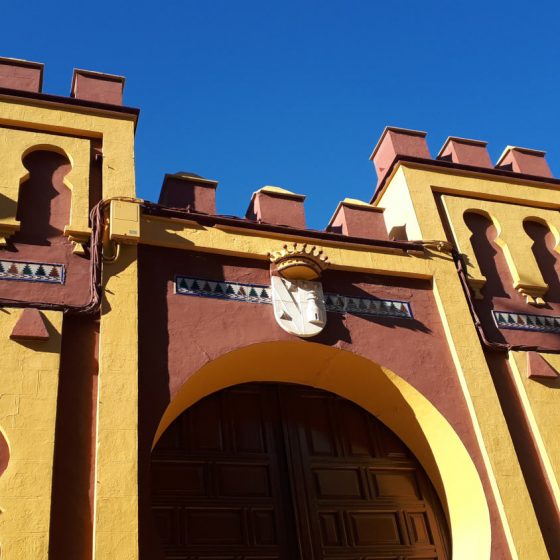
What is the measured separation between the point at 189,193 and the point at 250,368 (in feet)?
5.97

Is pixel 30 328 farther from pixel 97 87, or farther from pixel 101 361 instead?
pixel 97 87

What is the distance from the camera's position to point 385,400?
7.21 metres

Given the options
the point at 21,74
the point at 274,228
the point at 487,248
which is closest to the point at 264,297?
the point at 274,228

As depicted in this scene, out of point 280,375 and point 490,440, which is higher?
point 280,375

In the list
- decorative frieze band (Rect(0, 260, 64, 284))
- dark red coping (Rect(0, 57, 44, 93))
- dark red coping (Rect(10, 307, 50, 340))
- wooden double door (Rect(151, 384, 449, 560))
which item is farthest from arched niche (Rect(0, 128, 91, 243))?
wooden double door (Rect(151, 384, 449, 560))

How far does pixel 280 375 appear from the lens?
717cm

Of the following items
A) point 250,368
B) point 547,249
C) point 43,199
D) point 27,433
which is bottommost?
point 27,433

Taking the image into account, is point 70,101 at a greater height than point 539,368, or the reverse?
point 70,101

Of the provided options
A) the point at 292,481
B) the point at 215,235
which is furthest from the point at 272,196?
the point at 292,481

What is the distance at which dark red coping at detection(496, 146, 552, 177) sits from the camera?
9.45 m

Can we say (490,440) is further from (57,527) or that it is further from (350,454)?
(57,527)

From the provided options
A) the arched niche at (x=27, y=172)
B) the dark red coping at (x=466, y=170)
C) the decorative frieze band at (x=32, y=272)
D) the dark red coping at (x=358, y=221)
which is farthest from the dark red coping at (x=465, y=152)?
the decorative frieze band at (x=32, y=272)

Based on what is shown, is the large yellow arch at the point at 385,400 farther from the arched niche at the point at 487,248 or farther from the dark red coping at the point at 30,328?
the arched niche at the point at 487,248

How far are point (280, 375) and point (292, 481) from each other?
3.18 feet
